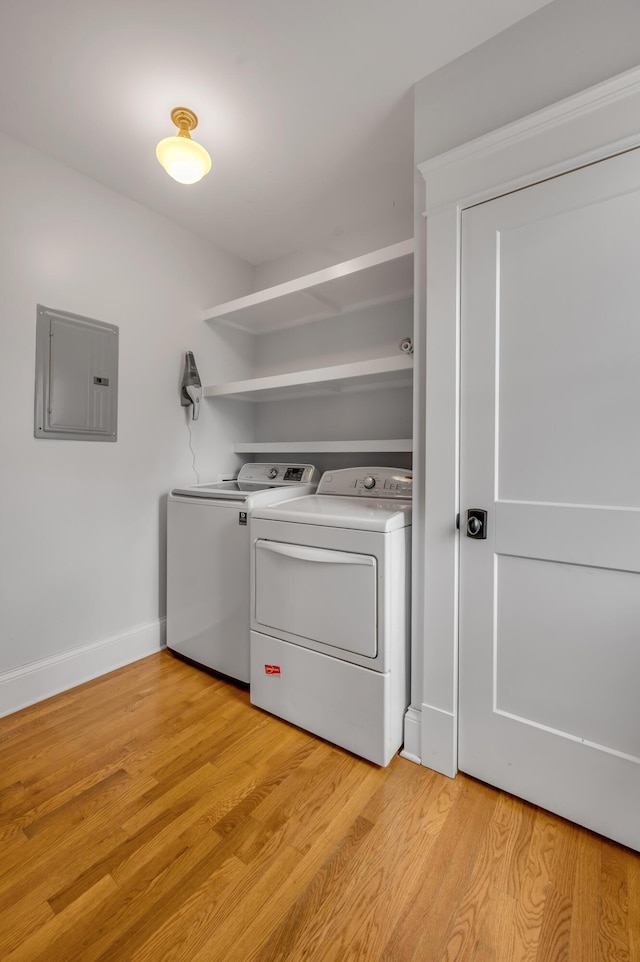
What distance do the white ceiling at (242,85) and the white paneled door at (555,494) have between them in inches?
26.6

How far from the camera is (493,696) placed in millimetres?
1377

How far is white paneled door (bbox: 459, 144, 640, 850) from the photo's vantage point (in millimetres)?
1151

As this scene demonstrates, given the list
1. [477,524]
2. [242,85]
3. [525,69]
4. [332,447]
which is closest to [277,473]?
[332,447]

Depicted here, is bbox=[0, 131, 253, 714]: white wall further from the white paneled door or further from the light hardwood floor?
the white paneled door

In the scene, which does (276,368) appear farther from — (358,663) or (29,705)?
(29,705)

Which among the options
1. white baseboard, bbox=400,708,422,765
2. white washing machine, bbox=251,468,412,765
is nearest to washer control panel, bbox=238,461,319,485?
white washing machine, bbox=251,468,412,765

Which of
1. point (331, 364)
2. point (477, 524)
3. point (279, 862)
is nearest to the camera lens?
point (279, 862)

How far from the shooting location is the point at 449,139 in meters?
1.42

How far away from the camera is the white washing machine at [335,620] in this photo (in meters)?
1.47

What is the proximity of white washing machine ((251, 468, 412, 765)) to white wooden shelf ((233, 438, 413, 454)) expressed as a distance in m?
0.33

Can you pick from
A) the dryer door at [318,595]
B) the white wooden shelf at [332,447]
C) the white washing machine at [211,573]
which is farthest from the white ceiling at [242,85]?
the dryer door at [318,595]

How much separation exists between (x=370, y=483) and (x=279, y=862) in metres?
1.49

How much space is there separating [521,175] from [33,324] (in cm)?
204

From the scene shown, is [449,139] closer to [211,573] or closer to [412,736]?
[211,573]
